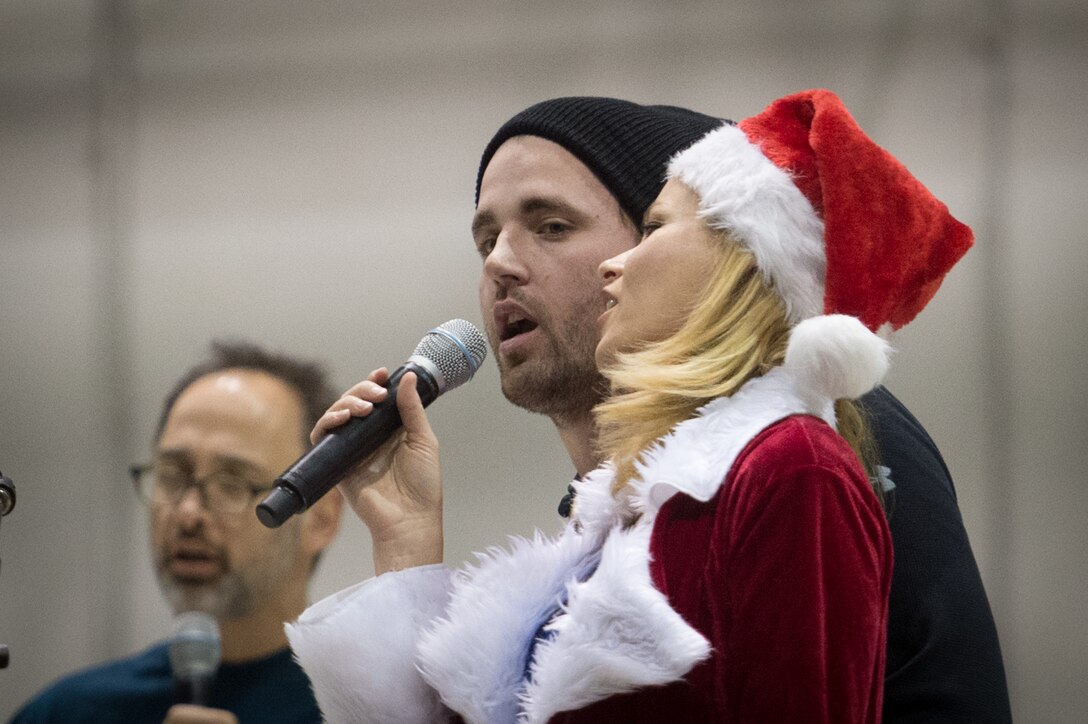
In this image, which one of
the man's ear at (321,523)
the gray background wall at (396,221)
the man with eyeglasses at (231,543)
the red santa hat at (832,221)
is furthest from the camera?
the gray background wall at (396,221)

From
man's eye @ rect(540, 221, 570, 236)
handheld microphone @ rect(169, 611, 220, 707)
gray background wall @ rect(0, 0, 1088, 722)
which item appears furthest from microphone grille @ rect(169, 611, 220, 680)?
gray background wall @ rect(0, 0, 1088, 722)

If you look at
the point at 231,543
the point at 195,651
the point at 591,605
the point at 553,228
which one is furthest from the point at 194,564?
the point at 591,605

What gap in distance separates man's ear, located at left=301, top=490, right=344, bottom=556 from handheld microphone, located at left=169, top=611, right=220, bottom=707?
92cm

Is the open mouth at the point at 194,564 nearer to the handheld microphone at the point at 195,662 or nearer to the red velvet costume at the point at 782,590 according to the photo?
the handheld microphone at the point at 195,662

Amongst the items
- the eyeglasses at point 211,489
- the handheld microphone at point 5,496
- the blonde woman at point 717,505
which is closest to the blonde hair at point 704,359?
the blonde woman at point 717,505

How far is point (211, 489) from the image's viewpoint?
1965mm

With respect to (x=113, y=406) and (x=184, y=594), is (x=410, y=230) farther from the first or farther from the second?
(x=184, y=594)

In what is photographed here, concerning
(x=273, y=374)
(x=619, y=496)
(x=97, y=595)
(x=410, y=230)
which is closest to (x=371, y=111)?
(x=410, y=230)

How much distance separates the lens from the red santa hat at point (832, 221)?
1.25 metres

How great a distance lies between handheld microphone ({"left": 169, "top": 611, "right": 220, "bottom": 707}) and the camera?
1.11m

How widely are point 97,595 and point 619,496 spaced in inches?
63.9

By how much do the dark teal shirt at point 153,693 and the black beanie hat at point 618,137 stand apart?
80 cm

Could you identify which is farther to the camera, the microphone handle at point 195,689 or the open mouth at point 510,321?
the open mouth at point 510,321

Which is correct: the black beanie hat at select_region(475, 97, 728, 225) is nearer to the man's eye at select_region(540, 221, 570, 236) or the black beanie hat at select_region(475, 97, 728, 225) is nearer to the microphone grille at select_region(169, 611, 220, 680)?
the man's eye at select_region(540, 221, 570, 236)
